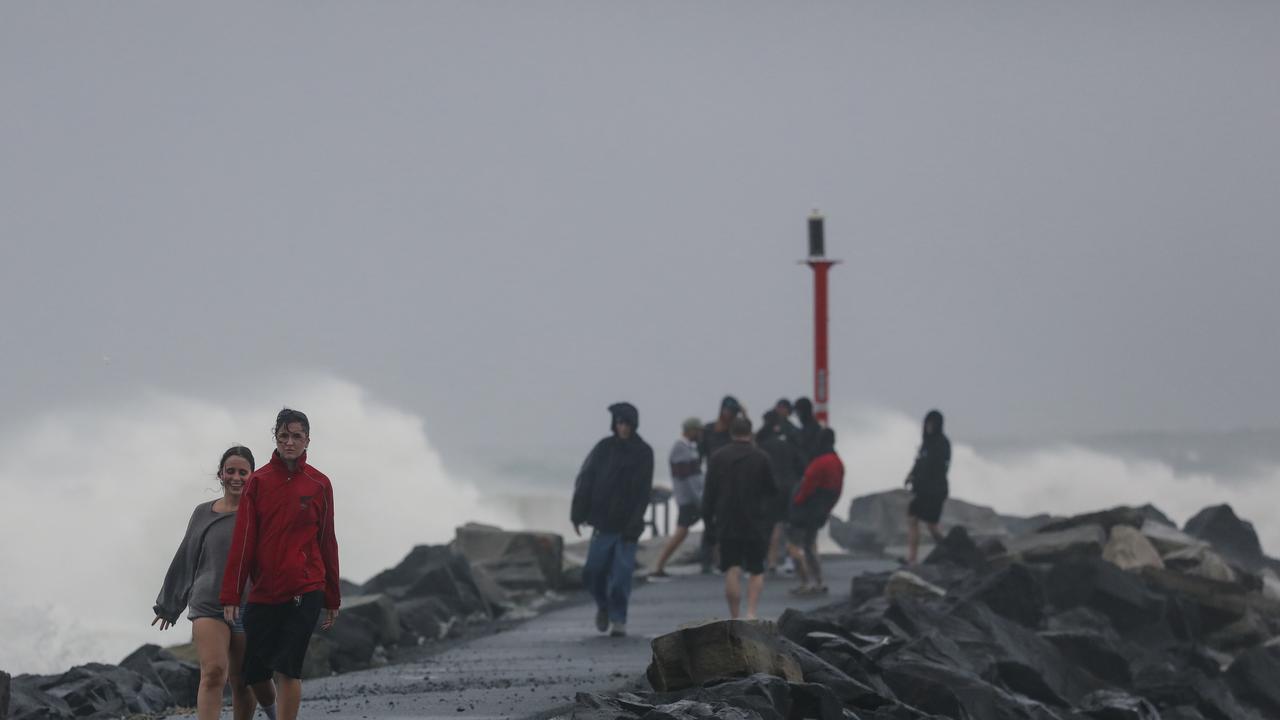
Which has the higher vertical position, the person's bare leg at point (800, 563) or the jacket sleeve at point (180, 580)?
the jacket sleeve at point (180, 580)

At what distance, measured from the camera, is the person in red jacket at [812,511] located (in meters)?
19.0

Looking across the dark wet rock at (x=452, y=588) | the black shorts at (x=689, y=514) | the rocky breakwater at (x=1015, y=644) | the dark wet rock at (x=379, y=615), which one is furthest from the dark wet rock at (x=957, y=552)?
the dark wet rock at (x=379, y=615)

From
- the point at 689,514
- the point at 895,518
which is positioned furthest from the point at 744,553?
the point at 895,518

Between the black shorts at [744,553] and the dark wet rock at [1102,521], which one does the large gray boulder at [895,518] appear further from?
the black shorts at [744,553]

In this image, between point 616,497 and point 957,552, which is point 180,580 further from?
point 957,552

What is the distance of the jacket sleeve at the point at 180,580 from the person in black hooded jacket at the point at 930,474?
13151 millimetres

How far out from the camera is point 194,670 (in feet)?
45.2

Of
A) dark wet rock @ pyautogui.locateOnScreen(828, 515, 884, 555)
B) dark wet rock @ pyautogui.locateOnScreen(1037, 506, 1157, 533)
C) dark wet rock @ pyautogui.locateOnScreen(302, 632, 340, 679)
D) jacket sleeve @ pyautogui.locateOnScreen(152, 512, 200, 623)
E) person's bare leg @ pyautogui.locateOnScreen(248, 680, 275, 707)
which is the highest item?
jacket sleeve @ pyautogui.locateOnScreen(152, 512, 200, 623)

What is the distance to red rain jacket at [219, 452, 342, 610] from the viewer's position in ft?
26.8

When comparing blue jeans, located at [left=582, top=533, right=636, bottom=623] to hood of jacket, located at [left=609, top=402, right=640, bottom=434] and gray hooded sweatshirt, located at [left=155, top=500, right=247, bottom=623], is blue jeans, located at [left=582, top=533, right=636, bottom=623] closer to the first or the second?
hood of jacket, located at [left=609, top=402, right=640, bottom=434]

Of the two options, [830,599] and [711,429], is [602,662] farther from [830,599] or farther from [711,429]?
[711,429]

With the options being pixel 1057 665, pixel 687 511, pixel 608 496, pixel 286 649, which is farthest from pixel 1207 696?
pixel 286 649

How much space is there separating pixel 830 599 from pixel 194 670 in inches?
273

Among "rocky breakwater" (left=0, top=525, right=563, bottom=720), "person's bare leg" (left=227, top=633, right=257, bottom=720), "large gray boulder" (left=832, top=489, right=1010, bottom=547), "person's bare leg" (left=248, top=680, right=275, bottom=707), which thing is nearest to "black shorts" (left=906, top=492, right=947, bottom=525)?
"rocky breakwater" (left=0, top=525, right=563, bottom=720)
